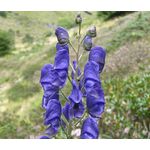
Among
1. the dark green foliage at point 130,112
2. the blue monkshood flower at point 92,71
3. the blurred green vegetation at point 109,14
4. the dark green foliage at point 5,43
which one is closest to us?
the blue monkshood flower at point 92,71

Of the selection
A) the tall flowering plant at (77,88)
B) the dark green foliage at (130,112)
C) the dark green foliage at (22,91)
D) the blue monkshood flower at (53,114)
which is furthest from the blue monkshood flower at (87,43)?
the dark green foliage at (22,91)

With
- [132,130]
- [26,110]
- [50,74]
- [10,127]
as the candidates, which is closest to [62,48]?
[50,74]

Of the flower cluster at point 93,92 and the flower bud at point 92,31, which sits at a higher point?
the flower bud at point 92,31

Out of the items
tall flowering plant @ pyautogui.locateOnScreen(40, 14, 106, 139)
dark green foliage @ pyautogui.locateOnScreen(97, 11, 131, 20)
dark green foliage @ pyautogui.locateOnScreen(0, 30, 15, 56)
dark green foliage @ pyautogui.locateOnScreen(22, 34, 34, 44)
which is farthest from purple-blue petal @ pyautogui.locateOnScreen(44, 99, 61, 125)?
dark green foliage @ pyautogui.locateOnScreen(22, 34, 34, 44)

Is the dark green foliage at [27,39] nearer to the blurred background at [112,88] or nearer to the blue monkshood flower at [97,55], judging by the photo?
the blurred background at [112,88]

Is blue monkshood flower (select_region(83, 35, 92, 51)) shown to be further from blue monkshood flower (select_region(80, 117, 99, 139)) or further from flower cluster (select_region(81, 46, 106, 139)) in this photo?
blue monkshood flower (select_region(80, 117, 99, 139))
